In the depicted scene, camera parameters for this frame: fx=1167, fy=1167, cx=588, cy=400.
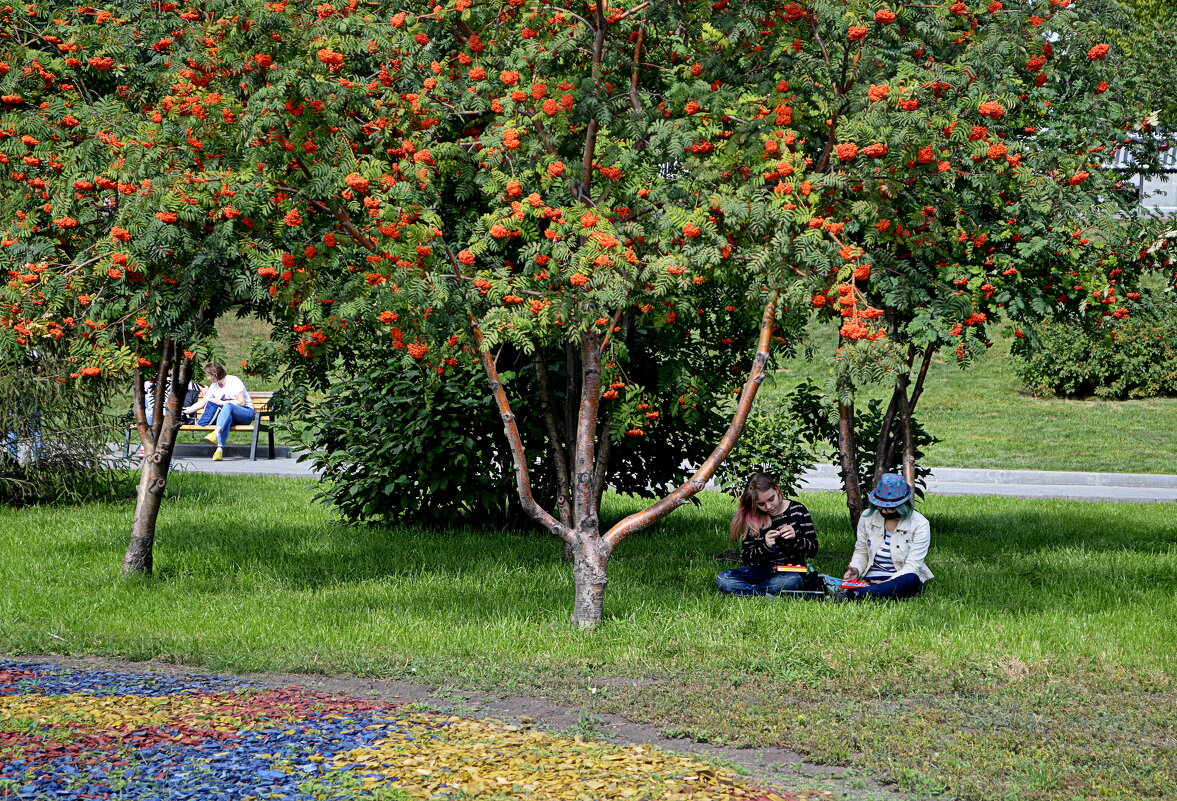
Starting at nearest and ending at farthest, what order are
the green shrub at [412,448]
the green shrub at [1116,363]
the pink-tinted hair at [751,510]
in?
the pink-tinted hair at [751,510], the green shrub at [412,448], the green shrub at [1116,363]

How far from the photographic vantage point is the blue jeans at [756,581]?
302 inches

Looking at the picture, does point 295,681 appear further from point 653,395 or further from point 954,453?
point 954,453

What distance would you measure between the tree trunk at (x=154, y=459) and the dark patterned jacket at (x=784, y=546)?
4013mm

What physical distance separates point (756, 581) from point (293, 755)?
156 inches

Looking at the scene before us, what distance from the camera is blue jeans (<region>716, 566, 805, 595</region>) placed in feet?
25.2

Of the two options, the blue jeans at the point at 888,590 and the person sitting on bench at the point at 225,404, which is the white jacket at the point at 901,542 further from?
the person sitting on bench at the point at 225,404

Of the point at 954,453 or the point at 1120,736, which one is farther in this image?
the point at 954,453

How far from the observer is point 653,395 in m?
9.43

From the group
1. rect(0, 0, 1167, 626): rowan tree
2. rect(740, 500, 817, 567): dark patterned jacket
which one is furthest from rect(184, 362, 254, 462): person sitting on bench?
rect(740, 500, 817, 567): dark patterned jacket

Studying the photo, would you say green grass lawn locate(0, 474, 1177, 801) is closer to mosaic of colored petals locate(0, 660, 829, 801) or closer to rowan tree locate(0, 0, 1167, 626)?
mosaic of colored petals locate(0, 660, 829, 801)

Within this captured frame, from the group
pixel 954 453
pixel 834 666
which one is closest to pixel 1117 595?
pixel 834 666

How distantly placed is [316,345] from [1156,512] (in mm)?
9177

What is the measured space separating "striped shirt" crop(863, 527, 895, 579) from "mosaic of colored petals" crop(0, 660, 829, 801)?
11.3 ft

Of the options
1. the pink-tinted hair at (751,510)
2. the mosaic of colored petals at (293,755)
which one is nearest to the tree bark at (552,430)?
the pink-tinted hair at (751,510)
